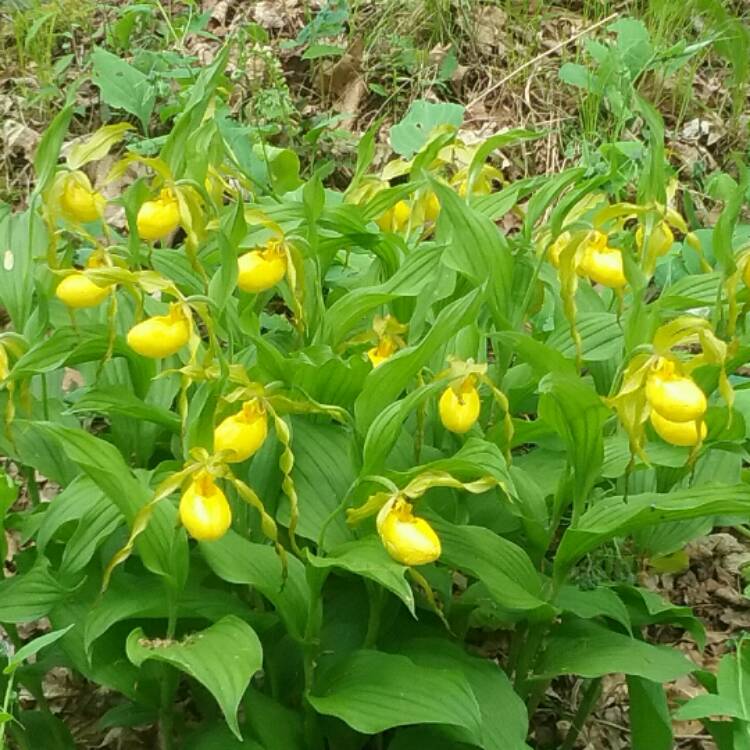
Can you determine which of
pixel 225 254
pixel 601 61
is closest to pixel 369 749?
pixel 225 254

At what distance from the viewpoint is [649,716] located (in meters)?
1.62

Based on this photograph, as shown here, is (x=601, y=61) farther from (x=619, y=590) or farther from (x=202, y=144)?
(x=619, y=590)

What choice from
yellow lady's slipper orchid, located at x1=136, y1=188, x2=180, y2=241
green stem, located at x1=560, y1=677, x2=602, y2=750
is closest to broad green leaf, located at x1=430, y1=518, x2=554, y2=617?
green stem, located at x1=560, y1=677, x2=602, y2=750

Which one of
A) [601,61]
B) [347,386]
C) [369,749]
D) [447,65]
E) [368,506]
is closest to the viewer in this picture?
[368,506]

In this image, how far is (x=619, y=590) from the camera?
1.70 metres

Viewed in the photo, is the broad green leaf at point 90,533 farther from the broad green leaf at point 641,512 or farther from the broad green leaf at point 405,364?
the broad green leaf at point 641,512

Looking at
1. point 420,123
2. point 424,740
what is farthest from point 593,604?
point 420,123

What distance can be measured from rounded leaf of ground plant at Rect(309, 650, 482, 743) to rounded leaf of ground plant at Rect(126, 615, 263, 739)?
0.17m

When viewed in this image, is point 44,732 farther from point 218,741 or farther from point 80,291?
point 80,291

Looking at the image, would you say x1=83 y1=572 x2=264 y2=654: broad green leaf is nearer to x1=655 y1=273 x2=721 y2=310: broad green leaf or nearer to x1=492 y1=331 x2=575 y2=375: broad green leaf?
x1=492 y1=331 x2=575 y2=375: broad green leaf

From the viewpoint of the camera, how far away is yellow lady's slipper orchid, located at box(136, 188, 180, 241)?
1.65 meters

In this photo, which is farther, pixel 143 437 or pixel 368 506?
pixel 143 437

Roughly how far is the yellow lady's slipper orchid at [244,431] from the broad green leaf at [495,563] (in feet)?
1.04

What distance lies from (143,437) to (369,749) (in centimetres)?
69
